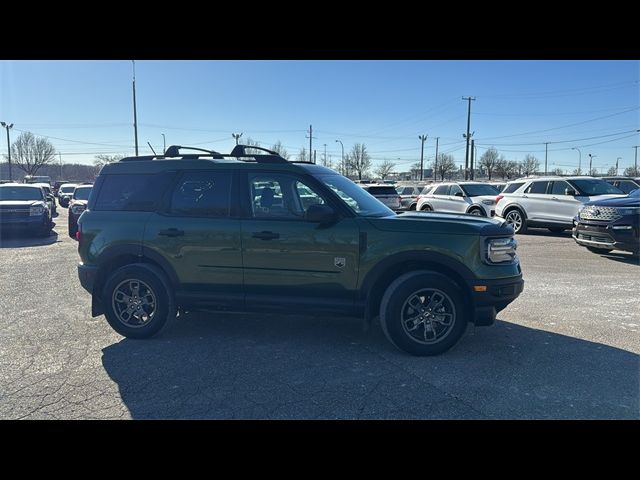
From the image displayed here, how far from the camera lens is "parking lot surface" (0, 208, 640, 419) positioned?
11.2ft

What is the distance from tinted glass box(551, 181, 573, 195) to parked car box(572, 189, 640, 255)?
162 inches

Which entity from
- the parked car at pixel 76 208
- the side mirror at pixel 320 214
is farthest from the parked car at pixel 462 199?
the side mirror at pixel 320 214

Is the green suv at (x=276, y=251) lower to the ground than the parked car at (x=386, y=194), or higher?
lower

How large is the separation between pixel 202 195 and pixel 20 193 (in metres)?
13.3

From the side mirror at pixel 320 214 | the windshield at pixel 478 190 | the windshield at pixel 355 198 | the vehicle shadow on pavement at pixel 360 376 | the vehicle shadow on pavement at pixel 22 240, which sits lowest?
the vehicle shadow on pavement at pixel 360 376

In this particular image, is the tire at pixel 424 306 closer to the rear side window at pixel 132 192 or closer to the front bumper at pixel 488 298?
the front bumper at pixel 488 298

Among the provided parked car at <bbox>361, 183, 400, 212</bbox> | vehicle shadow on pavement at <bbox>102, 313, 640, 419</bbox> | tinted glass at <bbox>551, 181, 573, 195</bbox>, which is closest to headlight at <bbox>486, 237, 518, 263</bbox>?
vehicle shadow on pavement at <bbox>102, 313, 640, 419</bbox>

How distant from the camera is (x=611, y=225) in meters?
9.30

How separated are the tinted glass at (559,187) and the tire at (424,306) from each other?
451 inches

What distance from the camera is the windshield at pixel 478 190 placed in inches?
654

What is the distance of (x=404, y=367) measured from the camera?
416 centimetres
